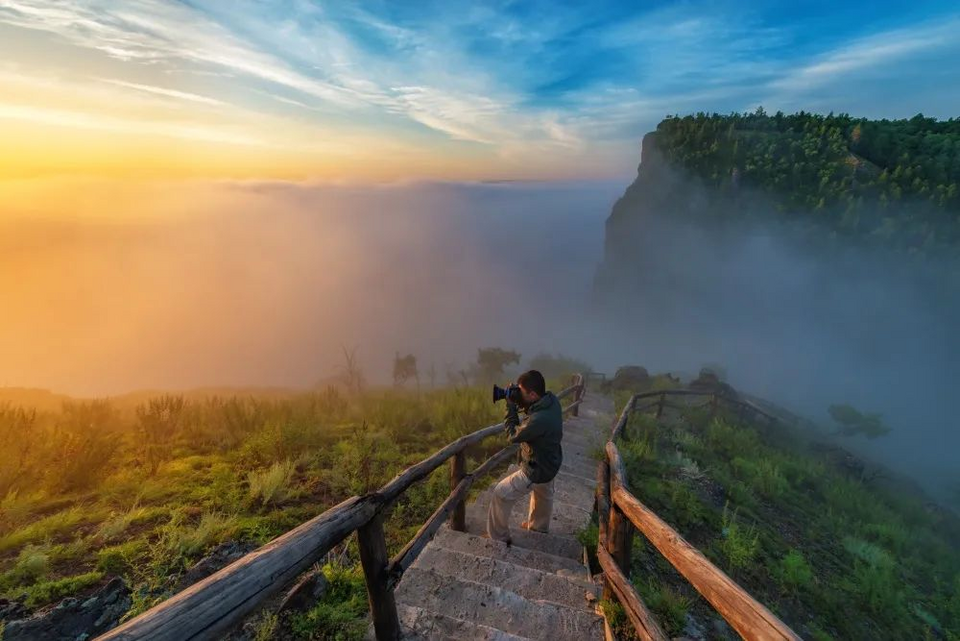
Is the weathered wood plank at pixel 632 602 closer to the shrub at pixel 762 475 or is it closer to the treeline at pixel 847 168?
the shrub at pixel 762 475

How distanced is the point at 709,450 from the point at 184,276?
763 ft

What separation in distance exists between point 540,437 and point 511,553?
4.89ft

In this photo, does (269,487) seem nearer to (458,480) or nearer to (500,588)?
(458,480)

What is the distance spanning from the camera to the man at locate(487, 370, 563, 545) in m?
5.44

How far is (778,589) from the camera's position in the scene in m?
7.48

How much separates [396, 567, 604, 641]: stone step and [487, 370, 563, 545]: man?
132cm

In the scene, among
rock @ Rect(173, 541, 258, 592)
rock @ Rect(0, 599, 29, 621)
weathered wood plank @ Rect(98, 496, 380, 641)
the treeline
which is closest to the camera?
weathered wood plank @ Rect(98, 496, 380, 641)

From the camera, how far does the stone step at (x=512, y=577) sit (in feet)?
15.0

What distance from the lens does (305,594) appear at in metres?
3.82

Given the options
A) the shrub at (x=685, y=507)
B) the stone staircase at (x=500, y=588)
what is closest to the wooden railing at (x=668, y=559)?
the stone staircase at (x=500, y=588)

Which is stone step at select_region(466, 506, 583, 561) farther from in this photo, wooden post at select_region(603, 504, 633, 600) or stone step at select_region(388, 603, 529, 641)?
stone step at select_region(388, 603, 529, 641)

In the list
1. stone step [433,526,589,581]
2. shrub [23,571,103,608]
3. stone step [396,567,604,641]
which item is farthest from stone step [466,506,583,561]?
shrub [23,571,103,608]

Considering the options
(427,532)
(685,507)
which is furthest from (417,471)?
(685,507)

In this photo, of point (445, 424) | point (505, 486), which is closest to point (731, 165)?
point (445, 424)
